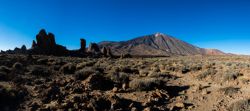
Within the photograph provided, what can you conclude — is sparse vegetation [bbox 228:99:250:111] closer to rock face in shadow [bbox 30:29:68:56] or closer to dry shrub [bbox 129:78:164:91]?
dry shrub [bbox 129:78:164:91]

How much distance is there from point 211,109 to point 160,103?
6.36 ft

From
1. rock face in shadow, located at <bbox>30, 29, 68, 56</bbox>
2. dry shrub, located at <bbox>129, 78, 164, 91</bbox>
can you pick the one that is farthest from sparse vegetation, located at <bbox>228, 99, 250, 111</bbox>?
rock face in shadow, located at <bbox>30, 29, 68, 56</bbox>

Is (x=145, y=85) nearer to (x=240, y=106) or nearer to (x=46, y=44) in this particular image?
(x=240, y=106)

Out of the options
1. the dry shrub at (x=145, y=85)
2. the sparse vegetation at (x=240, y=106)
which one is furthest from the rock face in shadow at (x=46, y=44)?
the sparse vegetation at (x=240, y=106)

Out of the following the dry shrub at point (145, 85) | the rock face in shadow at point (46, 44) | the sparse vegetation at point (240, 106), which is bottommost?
the sparse vegetation at point (240, 106)

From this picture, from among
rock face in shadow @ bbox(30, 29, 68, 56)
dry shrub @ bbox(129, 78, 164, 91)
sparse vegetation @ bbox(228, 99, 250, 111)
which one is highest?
rock face in shadow @ bbox(30, 29, 68, 56)

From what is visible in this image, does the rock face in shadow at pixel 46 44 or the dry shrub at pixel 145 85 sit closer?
the dry shrub at pixel 145 85

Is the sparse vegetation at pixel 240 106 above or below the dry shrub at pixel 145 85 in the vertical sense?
below

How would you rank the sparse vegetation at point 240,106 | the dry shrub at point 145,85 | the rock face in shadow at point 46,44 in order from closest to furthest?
1. the sparse vegetation at point 240,106
2. the dry shrub at point 145,85
3. the rock face in shadow at point 46,44

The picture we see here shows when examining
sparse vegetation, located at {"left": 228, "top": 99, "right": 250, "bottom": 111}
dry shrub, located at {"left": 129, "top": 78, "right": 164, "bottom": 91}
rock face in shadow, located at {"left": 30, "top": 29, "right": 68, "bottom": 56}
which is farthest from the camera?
rock face in shadow, located at {"left": 30, "top": 29, "right": 68, "bottom": 56}

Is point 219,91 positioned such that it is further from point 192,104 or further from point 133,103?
point 133,103

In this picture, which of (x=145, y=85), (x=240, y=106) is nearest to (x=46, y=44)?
(x=145, y=85)

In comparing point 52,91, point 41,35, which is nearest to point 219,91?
point 52,91

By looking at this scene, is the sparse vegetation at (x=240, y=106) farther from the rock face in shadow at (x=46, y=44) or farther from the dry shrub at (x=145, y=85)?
the rock face in shadow at (x=46, y=44)
